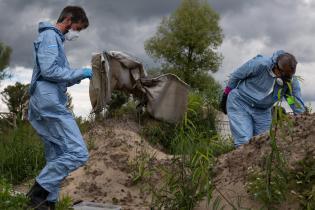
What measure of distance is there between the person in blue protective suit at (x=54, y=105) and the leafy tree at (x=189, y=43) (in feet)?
63.6

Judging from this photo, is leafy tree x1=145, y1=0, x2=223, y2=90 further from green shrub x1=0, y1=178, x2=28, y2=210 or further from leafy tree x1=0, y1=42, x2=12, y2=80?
green shrub x1=0, y1=178, x2=28, y2=210

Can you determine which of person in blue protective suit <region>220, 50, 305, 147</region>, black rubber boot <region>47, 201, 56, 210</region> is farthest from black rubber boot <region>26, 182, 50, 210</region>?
person in blue protective suit <region>220, 50, 305, 147</region>

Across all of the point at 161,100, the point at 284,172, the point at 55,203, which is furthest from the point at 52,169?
the point at 161,100

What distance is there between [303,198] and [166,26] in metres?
21.9

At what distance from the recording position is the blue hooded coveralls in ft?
14.6

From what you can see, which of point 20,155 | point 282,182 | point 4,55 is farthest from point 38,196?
point 4,55

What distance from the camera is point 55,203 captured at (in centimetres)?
482

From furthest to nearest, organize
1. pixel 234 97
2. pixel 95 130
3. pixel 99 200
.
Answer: pixel 95 130
pixel 234 97
pixel 99 200

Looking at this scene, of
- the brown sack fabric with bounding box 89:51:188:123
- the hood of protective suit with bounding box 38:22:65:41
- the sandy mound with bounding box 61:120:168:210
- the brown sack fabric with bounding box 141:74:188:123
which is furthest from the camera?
the brown sack fabric with bounding box 141:74:188:123

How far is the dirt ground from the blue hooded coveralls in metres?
1.14

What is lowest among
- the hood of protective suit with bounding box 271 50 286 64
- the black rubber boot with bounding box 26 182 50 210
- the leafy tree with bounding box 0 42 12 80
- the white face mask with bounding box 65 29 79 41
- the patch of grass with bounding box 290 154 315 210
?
the black rubber boot with bounding box 26 182 50 210

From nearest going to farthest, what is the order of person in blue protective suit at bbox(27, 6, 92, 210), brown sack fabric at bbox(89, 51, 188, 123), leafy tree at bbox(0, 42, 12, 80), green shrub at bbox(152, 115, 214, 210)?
green shrub at bbox(152, 115, 214, 210)
person in blue protective suit at bbox(27, 6, 92, 210)
brown sack fabric at bbox(89, 51, 188, 123)
leafy tree at bbox(0, 42, 12, 80)

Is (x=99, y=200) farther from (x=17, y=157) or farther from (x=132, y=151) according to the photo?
(x=17, y=157)

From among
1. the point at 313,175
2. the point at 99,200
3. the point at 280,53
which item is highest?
the point at 280,53
